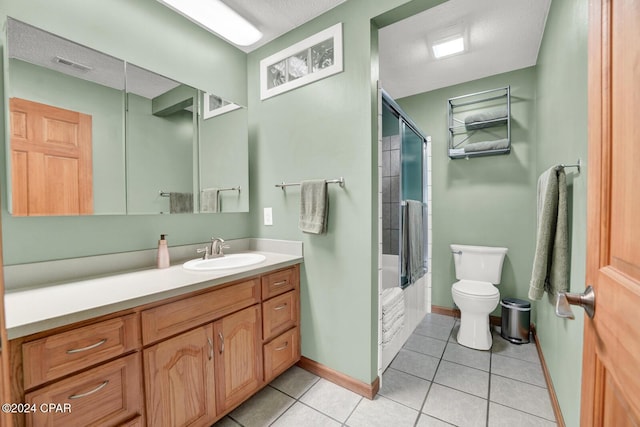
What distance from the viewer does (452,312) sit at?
2.85m

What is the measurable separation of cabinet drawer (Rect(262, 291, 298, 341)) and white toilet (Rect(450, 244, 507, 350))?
4.80 feet

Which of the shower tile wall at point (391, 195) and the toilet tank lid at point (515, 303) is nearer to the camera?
the shower tile wall at point (391, 195)

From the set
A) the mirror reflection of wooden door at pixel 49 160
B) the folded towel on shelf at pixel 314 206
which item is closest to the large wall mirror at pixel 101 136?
the mirror reflection of wooden door at pixel 49 160

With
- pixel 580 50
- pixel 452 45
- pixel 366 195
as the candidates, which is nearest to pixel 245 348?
pixel 366 195

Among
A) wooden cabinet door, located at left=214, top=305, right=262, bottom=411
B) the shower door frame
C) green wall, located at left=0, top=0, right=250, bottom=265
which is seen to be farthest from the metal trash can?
green wall, located at left=0, top=0, right=250, bottom=265

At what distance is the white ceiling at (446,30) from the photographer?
176 cm

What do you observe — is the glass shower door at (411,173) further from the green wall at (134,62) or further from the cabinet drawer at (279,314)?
the green wall at (134,62)

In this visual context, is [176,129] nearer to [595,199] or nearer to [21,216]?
[21,216]

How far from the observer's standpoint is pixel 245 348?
1.52 meters

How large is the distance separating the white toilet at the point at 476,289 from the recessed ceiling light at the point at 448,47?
1832 millimetres

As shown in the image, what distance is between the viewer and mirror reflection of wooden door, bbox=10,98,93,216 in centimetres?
119

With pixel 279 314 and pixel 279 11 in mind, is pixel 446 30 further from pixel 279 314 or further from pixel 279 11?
pixel 279 314

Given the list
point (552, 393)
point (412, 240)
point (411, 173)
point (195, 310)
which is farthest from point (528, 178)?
point (195, 310)

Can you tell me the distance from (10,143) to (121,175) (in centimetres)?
42
